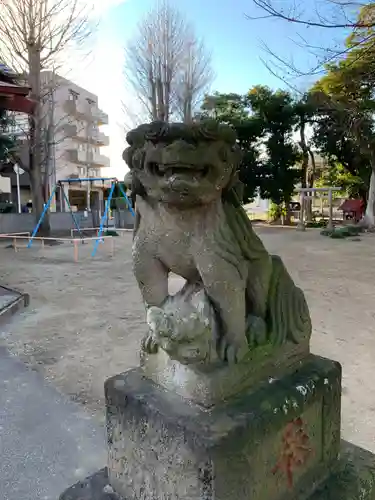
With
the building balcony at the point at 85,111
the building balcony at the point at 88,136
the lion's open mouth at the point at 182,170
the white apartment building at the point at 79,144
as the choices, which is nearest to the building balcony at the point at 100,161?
the white apartment building at the point at 79,144

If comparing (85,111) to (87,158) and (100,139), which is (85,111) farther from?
(100,139)

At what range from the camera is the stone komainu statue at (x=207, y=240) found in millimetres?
960

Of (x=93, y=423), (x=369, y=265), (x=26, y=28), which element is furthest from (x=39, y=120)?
(x=93, y=423)

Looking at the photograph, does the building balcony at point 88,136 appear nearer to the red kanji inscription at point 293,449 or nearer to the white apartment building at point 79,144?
the white apartment building at point 79,144

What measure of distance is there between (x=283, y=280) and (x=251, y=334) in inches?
8.2

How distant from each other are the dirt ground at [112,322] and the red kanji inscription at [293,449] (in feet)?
2.77

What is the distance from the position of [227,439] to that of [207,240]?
49 centimetres

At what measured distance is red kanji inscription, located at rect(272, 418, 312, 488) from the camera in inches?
44.0

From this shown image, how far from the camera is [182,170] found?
0.97 meters

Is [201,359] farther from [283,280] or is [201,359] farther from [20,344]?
[20,344]

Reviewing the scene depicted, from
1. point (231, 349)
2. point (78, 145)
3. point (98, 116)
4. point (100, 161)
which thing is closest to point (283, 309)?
point (231, 349)

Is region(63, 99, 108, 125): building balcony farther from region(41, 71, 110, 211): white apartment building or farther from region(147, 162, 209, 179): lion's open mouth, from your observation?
region(147, 162, 209, 179): lion's open mouth

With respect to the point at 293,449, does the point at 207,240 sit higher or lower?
higher

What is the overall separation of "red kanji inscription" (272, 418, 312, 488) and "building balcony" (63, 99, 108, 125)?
22.4 meters
